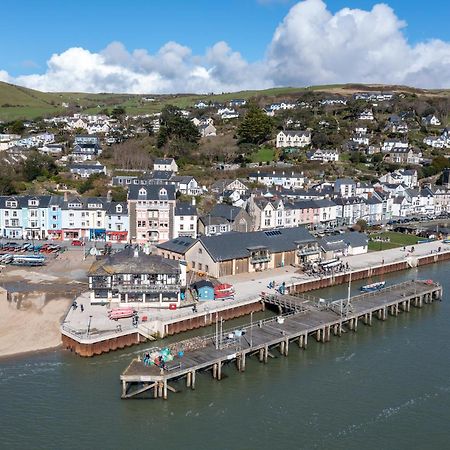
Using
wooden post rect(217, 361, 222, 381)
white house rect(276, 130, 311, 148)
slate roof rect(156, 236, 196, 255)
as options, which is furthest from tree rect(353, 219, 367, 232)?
wooden post rect(217, 361, 222, 381)

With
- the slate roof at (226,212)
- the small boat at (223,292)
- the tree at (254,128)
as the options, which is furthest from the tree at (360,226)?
the small boat at (223,292)

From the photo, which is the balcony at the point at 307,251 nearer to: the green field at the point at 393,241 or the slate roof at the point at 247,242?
the slate roof at the point at 247,242

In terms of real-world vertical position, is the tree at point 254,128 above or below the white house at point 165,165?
above

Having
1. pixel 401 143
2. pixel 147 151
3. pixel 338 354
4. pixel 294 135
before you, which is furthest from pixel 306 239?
pixel 401 143

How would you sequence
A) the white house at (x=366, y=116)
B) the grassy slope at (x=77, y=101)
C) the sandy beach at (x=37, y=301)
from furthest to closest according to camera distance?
the grassy slope at (x=77, y=101), the white house at (x=366, y=116), the sandy beach at (x=37, y=301)

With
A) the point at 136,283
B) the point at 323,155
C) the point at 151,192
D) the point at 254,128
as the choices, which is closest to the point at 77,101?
the point at 254,128

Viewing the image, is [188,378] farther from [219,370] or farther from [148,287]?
[148,287]

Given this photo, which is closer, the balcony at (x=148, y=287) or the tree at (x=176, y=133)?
the balcony at (x=148, y=287)

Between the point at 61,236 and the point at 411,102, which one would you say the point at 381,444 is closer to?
the point at 61,236
